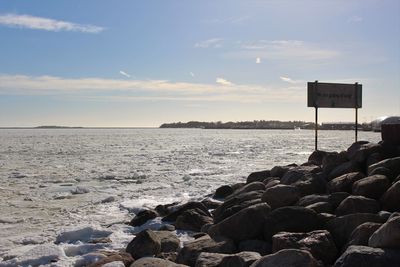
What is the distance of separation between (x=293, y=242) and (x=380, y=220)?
52.1 inches

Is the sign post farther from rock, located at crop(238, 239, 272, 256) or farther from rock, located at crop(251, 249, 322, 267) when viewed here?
rock, located at crop(251, 249, 322, 267)

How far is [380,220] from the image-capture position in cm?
636

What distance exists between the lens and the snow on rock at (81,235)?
28.3 ft

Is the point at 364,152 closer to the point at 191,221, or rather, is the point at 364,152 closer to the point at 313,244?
Result: the point at 191,221

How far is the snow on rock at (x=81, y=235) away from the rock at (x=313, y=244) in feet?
13.3

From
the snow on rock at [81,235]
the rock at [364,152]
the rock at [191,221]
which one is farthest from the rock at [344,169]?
the snow on rock at [81,235]

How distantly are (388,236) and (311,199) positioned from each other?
3.10 meters

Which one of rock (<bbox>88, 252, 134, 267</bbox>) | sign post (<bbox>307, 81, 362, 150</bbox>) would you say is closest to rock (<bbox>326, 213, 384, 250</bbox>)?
rock (<bbox>88, 252, 134, 267</bbox>)

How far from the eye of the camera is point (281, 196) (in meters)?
8.52

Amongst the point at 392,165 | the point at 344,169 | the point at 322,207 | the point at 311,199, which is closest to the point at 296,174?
the point at 344,169

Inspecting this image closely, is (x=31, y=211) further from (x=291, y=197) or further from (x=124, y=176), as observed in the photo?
(x=124, y=176)

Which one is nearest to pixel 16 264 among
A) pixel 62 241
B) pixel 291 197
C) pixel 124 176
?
pixel 62 241

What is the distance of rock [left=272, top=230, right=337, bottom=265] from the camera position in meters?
5.84

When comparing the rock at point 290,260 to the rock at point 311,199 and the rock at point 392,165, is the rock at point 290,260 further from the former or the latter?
the rock at point 392,165
